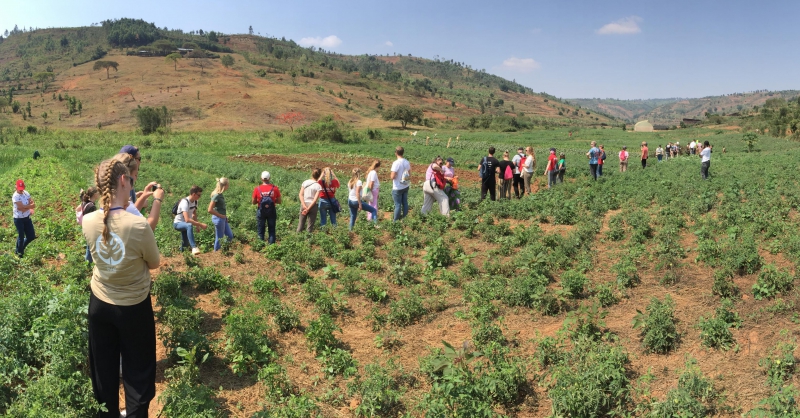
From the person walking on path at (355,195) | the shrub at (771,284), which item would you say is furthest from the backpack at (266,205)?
the shrub at (771,284)

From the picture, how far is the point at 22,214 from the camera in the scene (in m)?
10.8

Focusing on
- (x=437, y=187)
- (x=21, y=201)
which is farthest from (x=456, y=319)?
(x=21, y=201)

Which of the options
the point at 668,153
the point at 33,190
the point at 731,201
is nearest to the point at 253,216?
the point at 33,190

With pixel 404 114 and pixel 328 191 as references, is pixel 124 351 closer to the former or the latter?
pixel 328 191

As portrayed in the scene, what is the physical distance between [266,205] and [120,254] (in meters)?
6.31

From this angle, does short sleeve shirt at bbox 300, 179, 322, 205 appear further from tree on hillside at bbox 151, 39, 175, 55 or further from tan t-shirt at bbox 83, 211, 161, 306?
tree on hillside at bbox 151, 39, 175, 55

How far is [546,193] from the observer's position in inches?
596

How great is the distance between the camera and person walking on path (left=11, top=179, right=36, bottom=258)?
10695 millimetres

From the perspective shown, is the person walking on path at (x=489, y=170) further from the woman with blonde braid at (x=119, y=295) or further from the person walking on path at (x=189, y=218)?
the woman with blonde braid at (x=119, y=295)

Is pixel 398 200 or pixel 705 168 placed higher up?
pixel 705 168

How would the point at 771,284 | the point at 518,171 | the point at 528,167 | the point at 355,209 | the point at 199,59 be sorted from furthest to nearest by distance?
the point at 199,59, the point at 528,167, the point at 518,171, the point at 355,209, the point at 771,284

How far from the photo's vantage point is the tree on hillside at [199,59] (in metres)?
113

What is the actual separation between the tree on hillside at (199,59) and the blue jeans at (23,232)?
104417 mm

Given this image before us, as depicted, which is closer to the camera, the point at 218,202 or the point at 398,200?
the point at 218,202
